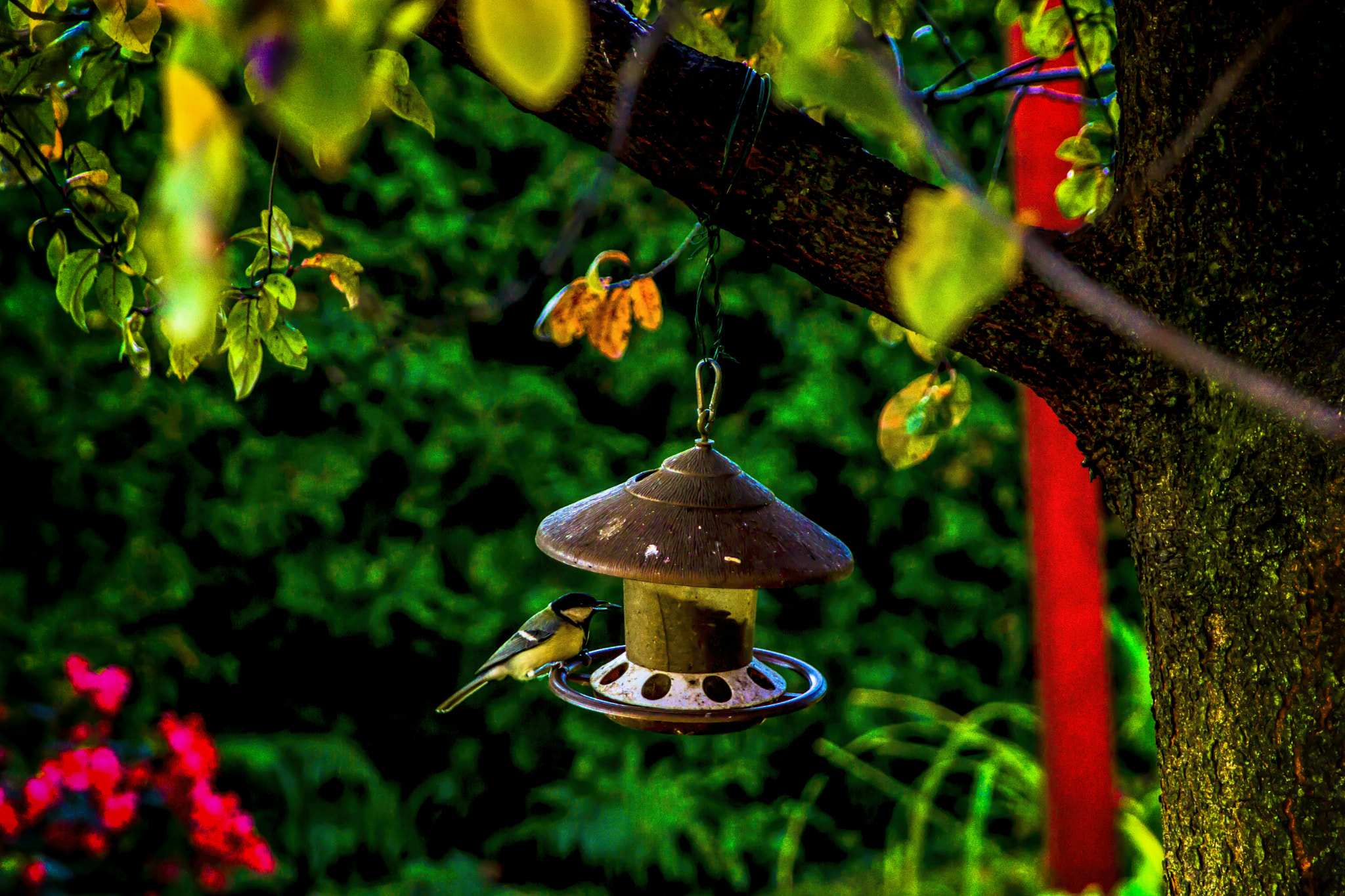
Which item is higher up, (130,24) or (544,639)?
(130,24)

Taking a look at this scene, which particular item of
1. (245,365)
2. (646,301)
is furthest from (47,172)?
(646,301)

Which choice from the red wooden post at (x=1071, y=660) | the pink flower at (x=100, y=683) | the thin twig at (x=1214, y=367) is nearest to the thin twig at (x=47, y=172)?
the thin twig at (x=1214, y=367)

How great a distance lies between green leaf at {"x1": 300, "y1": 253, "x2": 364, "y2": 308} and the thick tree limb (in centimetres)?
43

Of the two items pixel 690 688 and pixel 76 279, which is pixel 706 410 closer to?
pixel 690 688

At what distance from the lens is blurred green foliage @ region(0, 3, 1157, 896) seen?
2732 millimetres

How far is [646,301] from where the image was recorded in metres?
1.64

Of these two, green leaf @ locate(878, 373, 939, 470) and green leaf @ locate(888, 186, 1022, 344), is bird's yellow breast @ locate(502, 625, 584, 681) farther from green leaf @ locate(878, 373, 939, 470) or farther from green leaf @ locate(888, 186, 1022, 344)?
green leaf @ locate(888, 186, 1022, 344)

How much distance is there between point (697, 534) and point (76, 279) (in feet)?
2.63

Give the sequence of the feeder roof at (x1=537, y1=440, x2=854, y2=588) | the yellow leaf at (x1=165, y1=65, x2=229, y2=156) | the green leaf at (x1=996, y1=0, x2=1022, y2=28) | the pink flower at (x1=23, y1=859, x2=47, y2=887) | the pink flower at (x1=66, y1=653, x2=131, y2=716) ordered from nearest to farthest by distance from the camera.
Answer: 1. the yellow leaf at (x1=165, y1=65, x2=229, y2=156)
2. the feeder roof at (x1=537, y1=440, x2=854, y2=588)
3. the green leaf at (x1=996, y1=0, x2=1022, y2=28)
4. the pink flower at (x1=23, y1=859, x2=47, y2=887)
5. the pink flower at (x1=66, y1=653, x2=131, y2=716)

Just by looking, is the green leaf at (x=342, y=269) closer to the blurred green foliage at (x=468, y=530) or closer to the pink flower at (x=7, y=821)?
the blurred green foliage at (x=468, y=530)

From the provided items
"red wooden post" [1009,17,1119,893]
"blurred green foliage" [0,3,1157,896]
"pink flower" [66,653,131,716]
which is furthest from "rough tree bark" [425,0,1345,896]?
"pink flower" [66,653,131,716]

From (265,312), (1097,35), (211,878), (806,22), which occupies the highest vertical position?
(1097,35)

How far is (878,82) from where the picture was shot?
13.7 inches

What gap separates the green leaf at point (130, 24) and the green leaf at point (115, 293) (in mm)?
314
